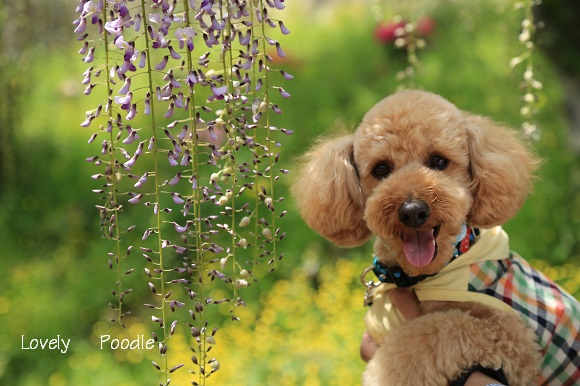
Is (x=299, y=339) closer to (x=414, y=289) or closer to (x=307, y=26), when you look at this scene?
(x=414, y=289)

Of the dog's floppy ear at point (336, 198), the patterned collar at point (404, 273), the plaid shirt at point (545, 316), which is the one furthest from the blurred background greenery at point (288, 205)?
the plaid shirt at point (545, 316)

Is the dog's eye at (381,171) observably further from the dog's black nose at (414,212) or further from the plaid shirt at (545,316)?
the plaid shirt at (545,316)

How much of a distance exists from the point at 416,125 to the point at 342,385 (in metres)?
1.54

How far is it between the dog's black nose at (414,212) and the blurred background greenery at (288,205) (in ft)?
2.04

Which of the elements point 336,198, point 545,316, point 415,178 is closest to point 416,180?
point 415,178

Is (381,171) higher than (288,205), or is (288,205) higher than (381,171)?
(381,171)

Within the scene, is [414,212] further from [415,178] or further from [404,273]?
[404,273]

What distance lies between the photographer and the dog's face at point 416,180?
1772 millimetres

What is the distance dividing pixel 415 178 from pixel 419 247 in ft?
0.57

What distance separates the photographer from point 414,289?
6.40 ft

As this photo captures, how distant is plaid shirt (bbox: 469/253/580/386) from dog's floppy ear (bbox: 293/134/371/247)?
0.36 meters

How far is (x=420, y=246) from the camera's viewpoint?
1789 mm

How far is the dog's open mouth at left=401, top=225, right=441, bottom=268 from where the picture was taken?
177 centimetres

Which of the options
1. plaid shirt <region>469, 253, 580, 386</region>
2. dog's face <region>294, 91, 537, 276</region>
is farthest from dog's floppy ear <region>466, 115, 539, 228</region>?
plaid shirt <region>469, 253, 580, 386</region>
